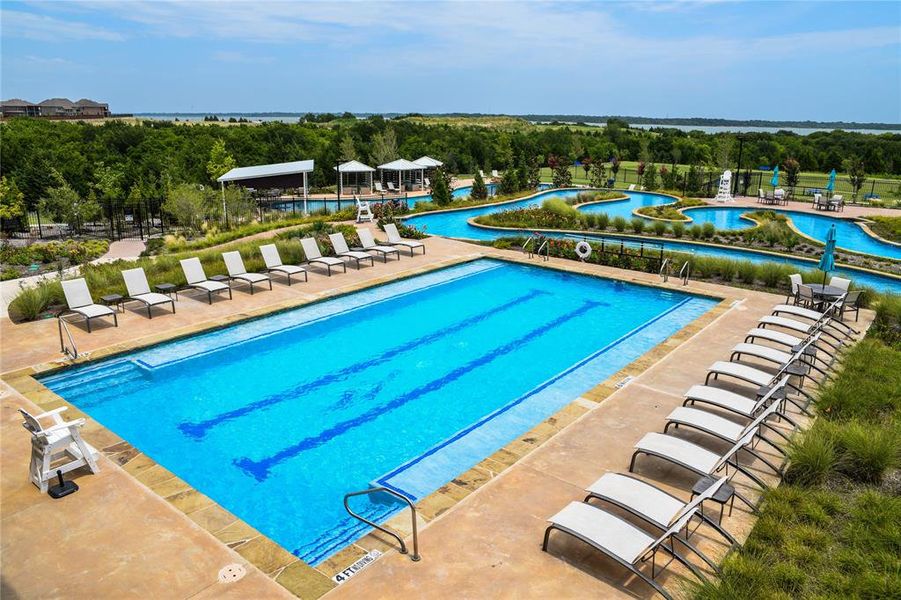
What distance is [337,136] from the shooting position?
45.7 metres

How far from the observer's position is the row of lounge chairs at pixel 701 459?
13.8ft

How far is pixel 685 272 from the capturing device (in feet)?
43.4

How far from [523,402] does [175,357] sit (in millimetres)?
5153

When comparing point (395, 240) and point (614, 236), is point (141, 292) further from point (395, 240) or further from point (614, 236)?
point (614, 236)

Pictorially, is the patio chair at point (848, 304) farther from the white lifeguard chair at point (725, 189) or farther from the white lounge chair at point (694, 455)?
the white lifeguard chair at point (725, 189)

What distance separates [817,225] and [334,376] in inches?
789

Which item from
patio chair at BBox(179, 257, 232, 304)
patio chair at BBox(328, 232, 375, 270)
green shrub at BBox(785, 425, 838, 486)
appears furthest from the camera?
patio chair at BBox(328, 232, 375, 270)

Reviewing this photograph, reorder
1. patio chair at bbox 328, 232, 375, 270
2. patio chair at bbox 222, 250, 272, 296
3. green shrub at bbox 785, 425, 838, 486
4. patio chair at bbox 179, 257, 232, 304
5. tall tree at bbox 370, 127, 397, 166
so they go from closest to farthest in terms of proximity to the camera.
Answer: green shrub at bbox 785, 425, 838, 486, patio chair at bbox 179, 257, 232, 304, patio chair at bbox 222, 250, 272, 296, patio chair at bbox 328, 232, 375, 270, tall tree at bbox 370, 127, 397, 166

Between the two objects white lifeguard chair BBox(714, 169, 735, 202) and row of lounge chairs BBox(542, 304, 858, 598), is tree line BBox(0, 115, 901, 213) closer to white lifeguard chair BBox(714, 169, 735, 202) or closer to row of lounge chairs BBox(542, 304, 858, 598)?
white lifeguard chair BBox(714, 169, 735, 202)

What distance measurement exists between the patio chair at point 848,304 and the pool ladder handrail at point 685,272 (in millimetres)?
2803

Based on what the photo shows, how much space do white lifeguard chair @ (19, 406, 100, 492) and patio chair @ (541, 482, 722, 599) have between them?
4.21 meters

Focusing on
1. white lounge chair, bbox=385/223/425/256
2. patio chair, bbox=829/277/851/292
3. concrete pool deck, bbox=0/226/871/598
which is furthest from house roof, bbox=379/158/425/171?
concrete pool deck, bbox=0/226/871/598

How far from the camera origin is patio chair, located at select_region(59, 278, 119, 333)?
9.57 m

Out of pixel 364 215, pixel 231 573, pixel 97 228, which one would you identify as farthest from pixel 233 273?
pixel 97 228
